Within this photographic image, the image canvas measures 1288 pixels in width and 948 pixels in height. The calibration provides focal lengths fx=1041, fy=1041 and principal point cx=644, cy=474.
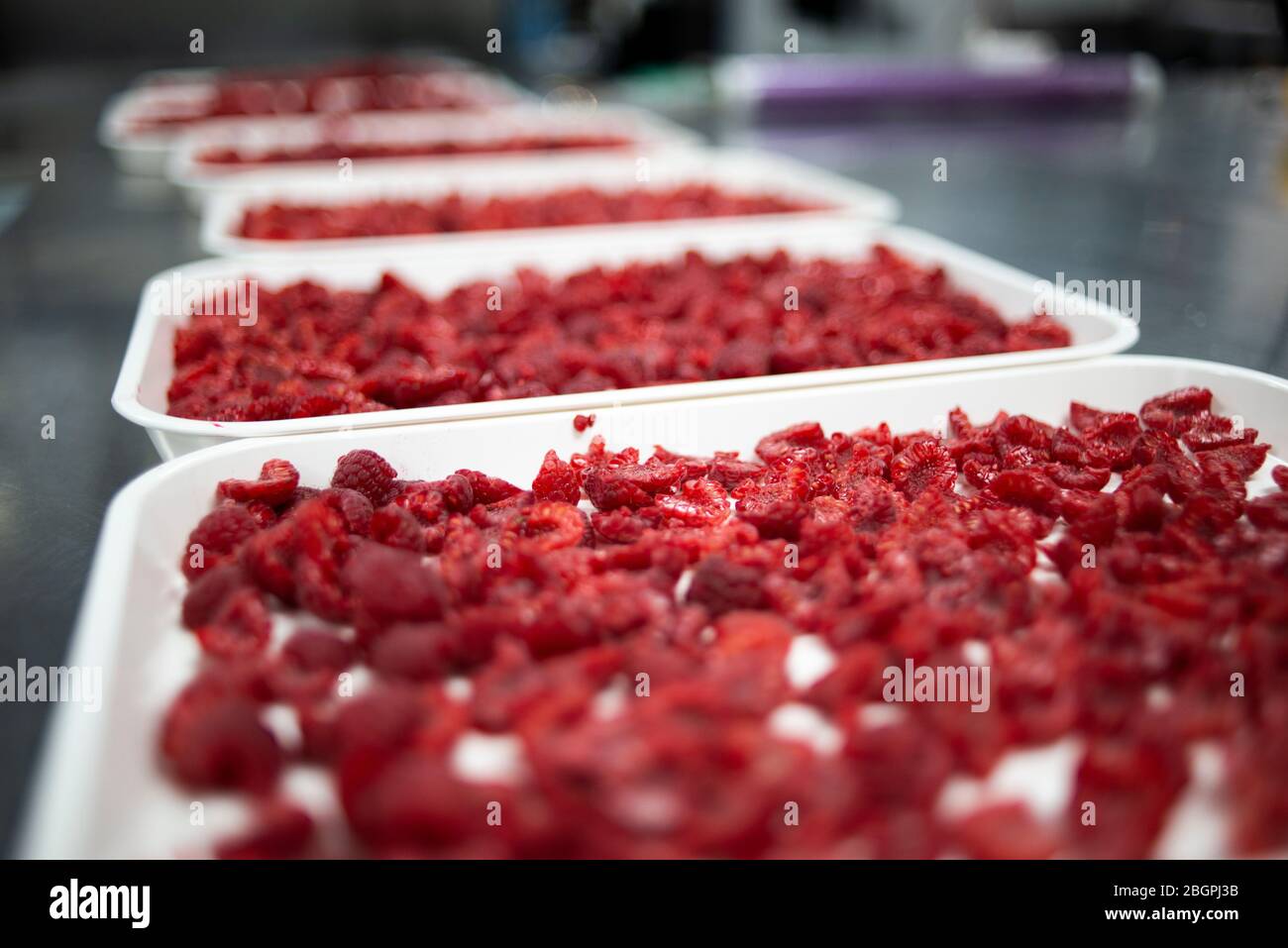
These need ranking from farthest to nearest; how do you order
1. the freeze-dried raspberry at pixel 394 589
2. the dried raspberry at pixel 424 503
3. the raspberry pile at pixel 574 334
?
the raspberry pile at pixel 574 334
the dried raspberry at pixel 424 503
the freeze-dried raspberry at pixel 394 589

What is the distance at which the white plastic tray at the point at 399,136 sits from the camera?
3223 mm

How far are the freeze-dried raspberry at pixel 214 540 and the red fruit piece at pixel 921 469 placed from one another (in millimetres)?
852

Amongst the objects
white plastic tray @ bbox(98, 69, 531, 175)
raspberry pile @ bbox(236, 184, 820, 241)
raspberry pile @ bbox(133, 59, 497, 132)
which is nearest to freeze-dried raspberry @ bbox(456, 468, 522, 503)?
raspberry pile @ bbox(236, 184, 820, 241)

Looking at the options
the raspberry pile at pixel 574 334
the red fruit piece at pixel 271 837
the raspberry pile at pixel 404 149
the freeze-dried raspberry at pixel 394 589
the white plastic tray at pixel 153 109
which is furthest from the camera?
the white plastic tray at pixel 153 109

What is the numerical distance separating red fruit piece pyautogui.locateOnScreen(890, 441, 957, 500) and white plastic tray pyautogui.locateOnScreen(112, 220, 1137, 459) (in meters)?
0.18

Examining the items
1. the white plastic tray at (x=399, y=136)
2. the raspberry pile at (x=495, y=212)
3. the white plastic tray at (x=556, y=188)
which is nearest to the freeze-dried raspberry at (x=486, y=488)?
the white plastic tray at (x=556, y=188)

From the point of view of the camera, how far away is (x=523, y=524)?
4.39ft

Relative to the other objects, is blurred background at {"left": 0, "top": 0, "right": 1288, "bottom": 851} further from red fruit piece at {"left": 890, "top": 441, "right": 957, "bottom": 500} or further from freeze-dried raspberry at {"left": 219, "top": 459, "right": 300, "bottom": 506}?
red fruit piece at {"left": 890, "top": 441, "right": 957, "bottom": 500}

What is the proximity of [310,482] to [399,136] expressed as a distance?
2.87m

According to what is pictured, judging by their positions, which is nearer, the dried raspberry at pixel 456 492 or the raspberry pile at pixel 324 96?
the dried raspberry at pixel 456 492

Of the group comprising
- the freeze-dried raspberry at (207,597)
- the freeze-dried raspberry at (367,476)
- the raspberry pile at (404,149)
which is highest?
the raspberry pile at (404,149)

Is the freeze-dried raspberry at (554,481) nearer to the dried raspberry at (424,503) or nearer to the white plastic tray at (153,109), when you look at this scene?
the dried raspberry at (424,503)

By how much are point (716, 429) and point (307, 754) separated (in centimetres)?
79

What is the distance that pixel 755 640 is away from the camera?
3.51 ft
